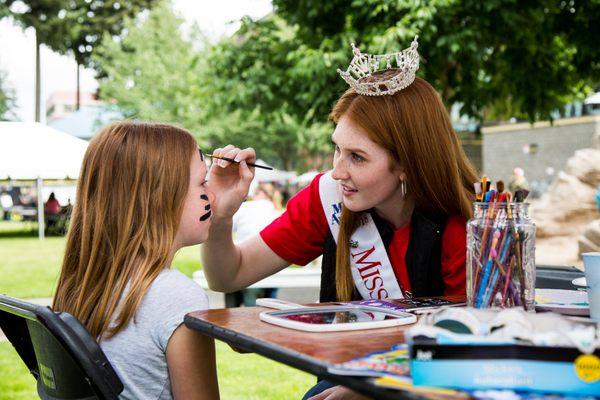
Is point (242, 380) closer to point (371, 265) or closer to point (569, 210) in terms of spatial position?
point (371, 265)

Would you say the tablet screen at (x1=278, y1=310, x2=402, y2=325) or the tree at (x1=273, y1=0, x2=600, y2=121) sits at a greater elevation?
the tree at (x1=273, y1=0, x2=600, y2=121)

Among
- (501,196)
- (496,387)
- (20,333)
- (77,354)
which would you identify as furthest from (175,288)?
(496,387)

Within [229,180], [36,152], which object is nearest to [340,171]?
[229,180]

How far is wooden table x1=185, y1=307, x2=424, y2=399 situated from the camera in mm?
1170

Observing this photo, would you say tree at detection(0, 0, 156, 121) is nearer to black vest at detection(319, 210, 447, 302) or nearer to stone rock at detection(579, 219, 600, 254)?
stone rock at detection(579, 219, 600, 254)

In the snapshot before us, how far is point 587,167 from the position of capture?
15516 millimetres

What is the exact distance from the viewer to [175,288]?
1855 millimetres

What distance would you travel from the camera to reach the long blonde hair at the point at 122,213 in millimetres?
1928

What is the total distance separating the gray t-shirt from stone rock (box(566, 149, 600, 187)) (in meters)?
14.8

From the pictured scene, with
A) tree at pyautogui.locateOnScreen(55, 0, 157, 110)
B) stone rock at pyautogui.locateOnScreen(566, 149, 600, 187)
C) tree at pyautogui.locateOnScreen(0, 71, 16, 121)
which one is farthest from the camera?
tree at pyautogui.locateOnScreen(0, 71, 16, 121)

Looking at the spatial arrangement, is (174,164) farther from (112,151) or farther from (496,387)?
(496,387)

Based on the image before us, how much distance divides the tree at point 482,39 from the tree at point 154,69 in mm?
23392

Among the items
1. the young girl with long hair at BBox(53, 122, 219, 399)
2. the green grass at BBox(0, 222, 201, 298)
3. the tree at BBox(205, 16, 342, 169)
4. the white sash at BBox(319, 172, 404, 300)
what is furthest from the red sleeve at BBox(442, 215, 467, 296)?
the tree at BBox(205, 16, 342, 169)

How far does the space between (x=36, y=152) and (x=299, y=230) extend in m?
3.93
